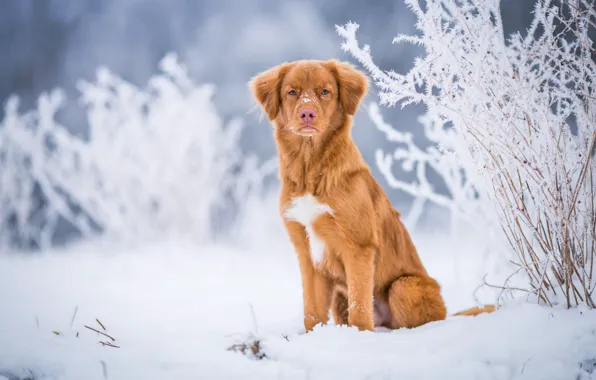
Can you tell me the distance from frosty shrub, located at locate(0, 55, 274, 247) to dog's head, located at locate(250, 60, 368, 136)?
14.2 feet

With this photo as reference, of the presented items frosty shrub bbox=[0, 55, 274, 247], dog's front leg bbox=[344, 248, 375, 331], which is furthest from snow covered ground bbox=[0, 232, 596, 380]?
frosty shrub bbox=[0, 55, 274, 247]

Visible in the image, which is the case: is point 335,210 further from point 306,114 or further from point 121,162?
point 121,162

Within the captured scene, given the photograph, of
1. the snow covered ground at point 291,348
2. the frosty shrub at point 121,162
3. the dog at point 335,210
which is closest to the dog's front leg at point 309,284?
the dog at point 335,210

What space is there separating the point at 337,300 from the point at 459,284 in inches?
67.1

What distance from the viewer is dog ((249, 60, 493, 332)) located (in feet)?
7.26

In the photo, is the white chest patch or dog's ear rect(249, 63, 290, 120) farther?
dog's ear rect(249, 63, 290, 120)

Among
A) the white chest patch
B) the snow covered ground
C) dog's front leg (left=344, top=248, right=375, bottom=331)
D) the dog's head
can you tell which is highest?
the dog's head

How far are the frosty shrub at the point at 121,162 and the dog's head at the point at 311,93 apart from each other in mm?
4320

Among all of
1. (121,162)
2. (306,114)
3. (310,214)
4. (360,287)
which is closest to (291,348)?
(360,287)

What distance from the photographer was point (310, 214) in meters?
2.23

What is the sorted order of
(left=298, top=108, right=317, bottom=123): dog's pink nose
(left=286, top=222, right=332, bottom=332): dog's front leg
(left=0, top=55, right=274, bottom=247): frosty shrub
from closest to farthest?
(left=298, top=108, right=317, bottom=123): dog's pink nose
(left=286, top=222, right=332, bottom=332): dog's front leg
(left=0, top=55, right=274, bottom=247): frosty shrub

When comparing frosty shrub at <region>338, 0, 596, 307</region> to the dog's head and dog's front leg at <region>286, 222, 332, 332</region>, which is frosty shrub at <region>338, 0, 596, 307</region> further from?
dog's front leg at <region>286, 222, 332, 332</region>

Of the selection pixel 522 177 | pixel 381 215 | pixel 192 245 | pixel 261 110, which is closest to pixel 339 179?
pixel 381 215

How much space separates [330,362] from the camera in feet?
5.49
